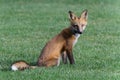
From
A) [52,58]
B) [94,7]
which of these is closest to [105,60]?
[52,58]

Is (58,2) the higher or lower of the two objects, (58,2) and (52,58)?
the lower

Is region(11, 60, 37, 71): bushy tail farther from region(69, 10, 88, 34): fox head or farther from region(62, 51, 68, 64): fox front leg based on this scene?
region(69, 10, 88, 34): fox head

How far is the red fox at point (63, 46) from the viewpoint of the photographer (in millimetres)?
10555

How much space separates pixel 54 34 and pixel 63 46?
217 inches

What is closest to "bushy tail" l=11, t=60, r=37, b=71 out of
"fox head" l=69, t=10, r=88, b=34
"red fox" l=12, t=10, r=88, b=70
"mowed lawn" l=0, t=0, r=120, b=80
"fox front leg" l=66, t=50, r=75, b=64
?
"mowed lawn" l=0, t=0, r=120, b=80

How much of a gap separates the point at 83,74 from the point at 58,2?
18580mm

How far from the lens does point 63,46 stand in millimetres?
10883

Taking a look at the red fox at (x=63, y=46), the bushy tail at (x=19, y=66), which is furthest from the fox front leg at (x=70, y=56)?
the bushy tail at (x=19, y=66)

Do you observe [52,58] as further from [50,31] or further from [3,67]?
[50,31]

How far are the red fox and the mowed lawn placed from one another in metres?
0.22

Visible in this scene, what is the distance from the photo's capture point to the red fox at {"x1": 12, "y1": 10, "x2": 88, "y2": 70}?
1055cm

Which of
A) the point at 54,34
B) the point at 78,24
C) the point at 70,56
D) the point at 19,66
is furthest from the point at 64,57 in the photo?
the point at 54,34

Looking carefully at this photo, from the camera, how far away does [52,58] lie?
34.8ft

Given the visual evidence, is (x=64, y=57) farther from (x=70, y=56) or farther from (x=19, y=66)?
(x=19, y=66)
